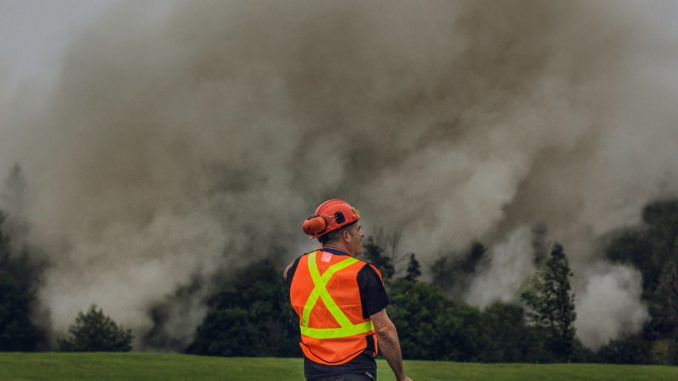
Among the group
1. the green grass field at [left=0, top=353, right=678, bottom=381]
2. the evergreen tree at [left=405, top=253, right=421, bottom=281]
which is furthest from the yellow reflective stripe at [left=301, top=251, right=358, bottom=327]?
the evergreen tree at [left=405, top=253, right=421, bottom=281]

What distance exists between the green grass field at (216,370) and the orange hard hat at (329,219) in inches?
923

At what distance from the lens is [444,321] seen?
118m

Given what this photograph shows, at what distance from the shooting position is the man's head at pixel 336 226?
6326 mm

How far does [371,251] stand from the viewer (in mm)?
138750

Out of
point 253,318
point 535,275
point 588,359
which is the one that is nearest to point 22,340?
point 253,318

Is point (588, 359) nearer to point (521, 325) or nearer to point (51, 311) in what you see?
point (521, 325)

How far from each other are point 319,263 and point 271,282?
424 ft

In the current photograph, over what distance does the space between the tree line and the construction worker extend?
108 meters

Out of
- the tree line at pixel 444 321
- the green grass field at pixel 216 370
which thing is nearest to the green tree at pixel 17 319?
the tree line at pixel 444 321

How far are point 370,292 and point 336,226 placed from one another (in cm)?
69

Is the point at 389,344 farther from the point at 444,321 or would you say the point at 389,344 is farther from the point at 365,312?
the point at 444,321

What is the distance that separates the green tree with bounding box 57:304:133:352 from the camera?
126 metres

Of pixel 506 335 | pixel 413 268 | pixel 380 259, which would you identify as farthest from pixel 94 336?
pixel 506 335

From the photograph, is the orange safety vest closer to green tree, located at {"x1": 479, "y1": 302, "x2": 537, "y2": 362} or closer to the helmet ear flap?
the helmet ear flap
